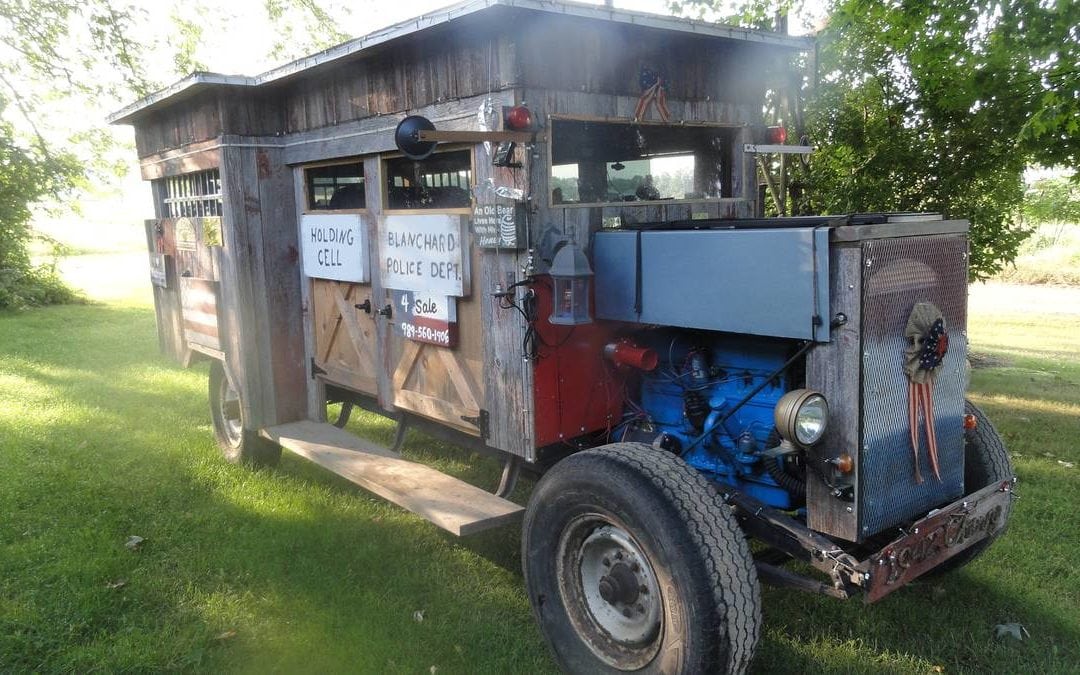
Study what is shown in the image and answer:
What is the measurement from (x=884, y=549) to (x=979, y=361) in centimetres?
937

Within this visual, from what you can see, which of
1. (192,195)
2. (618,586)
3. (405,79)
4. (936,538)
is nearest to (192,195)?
(192,195)

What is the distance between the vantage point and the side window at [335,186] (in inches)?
221

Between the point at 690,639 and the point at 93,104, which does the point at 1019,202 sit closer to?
the point at 690,639

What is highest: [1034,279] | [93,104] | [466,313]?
[93,104]

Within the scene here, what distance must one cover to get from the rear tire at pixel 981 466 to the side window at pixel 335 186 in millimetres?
3862

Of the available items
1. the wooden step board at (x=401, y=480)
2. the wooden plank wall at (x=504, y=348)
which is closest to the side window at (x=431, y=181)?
the wooden plank wall at (x=504, y=348)

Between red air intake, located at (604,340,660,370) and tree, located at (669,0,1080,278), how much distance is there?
160 inches

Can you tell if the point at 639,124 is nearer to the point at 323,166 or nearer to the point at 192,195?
the point at 323,166

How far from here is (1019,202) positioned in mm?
9648

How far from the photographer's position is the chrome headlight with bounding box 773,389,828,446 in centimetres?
329

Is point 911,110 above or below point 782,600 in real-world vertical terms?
above

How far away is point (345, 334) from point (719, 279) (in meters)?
3.19

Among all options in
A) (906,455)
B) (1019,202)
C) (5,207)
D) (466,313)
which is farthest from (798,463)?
(5,207)

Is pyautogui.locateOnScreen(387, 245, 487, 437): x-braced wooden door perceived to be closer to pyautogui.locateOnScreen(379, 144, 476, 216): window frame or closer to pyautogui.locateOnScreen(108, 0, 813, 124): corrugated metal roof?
pyautogui.locateOnScreen(379, 144, 476, 216): window frame
